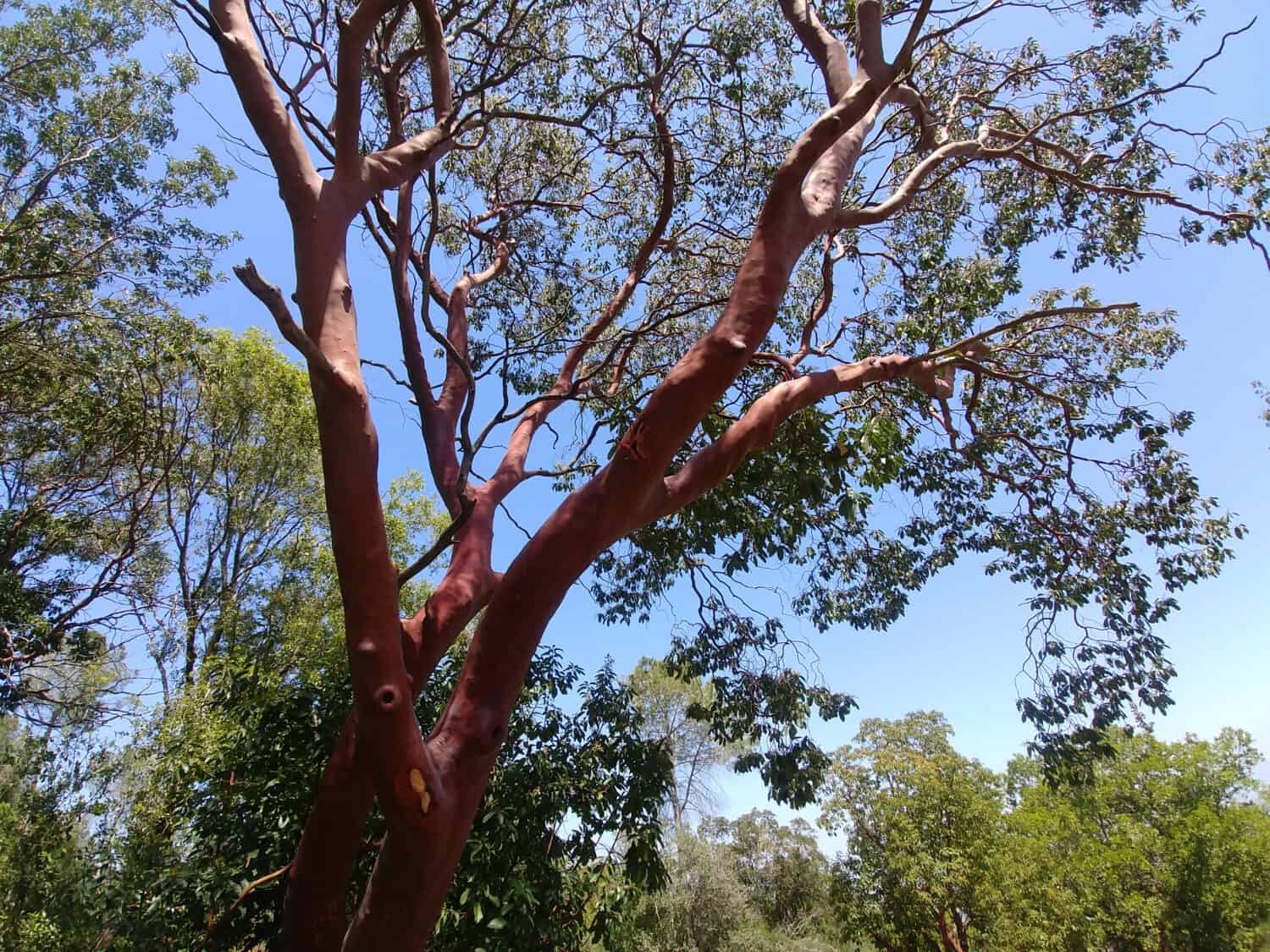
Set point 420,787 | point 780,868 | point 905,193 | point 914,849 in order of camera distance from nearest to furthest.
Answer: point 420,787 → point 905,193 → point 914,849 → point 780,868

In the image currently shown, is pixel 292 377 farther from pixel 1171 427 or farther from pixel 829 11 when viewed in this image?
pixel 1171 427

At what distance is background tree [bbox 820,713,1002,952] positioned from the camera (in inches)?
575

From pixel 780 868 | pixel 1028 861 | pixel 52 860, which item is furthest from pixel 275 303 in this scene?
pixel 780 868

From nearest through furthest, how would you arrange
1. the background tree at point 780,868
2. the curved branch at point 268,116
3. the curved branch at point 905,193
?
the curved branch at point 268,116, the curved branch at point 905,193, the background tree at point 780,868

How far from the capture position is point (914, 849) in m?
14.9

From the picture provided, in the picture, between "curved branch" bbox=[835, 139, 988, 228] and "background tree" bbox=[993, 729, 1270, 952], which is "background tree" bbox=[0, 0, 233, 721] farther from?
"background tree" bbox=[993, 729, 1270, 952]

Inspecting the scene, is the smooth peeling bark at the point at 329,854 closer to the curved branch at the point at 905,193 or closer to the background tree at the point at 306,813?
the background tree at the point at 306,813

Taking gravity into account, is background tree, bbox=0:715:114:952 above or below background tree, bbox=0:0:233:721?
below

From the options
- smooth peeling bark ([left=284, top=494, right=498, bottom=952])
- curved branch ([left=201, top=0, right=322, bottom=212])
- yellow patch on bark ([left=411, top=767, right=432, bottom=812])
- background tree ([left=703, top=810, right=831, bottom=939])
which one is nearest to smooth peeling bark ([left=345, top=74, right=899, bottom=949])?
yellow patch on bark ([left=411, top=767, right=432, bottom=812])

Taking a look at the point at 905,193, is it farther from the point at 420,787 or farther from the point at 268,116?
the point at 420,787

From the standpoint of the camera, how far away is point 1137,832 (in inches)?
708

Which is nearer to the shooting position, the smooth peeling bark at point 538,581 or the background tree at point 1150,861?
the smooth peeling bark at point 538,581

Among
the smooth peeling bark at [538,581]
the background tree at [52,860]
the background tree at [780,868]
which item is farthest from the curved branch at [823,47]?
the background tree at [780,868]

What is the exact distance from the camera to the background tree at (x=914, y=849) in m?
14.6
